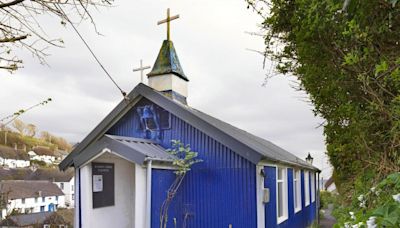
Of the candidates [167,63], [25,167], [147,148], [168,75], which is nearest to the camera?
[147,148]

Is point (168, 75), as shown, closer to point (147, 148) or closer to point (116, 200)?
point (147, 148)

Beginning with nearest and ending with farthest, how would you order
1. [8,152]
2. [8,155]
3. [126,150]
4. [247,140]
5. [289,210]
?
[8,152]
[8,155]
[126,150]
[247,140]
[289,210]

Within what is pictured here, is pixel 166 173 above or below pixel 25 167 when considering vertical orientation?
below

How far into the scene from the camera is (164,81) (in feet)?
35.2

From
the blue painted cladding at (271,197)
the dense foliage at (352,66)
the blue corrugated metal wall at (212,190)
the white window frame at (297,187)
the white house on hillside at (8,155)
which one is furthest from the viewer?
the white window frame at (297,187)

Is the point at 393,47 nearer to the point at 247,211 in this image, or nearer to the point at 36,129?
the point at 36,129

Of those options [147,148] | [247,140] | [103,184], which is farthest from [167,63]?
[103,184]

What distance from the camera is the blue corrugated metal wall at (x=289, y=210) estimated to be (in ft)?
29.2

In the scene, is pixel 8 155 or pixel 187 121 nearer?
pixel 8 155

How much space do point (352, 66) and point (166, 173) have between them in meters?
5.76

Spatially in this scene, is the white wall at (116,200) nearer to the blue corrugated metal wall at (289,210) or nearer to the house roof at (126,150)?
the house roof at (126,150)

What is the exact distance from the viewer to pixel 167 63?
35.5 ft

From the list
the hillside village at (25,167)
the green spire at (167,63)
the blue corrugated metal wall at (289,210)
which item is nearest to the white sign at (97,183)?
the hillside village at (25,167)

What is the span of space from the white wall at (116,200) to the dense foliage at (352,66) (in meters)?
4.73
